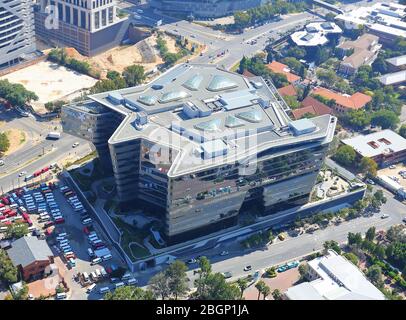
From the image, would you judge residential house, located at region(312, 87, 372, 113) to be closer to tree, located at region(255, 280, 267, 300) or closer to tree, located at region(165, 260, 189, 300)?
tree, located at region(255, 280, 267, 300)

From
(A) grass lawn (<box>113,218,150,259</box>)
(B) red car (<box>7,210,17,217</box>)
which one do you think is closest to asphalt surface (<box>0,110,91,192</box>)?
(B) red car (<box>7,210,17,217</box>)

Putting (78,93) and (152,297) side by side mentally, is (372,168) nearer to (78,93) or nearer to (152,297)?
(152,297)

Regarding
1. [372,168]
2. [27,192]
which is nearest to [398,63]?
[372,168]

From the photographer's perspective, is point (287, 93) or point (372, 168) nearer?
point (372, 168)

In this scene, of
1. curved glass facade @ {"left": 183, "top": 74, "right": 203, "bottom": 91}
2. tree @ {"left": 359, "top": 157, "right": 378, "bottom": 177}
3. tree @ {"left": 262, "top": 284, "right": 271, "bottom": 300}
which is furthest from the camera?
tree @ {"left": 359, "top": 157, "right": 378, "bottom": 177}

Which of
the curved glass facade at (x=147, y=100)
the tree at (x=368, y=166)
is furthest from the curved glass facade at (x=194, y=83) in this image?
the tree at (x=368, y=166)

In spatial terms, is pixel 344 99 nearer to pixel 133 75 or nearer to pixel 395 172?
pixel 395 172
